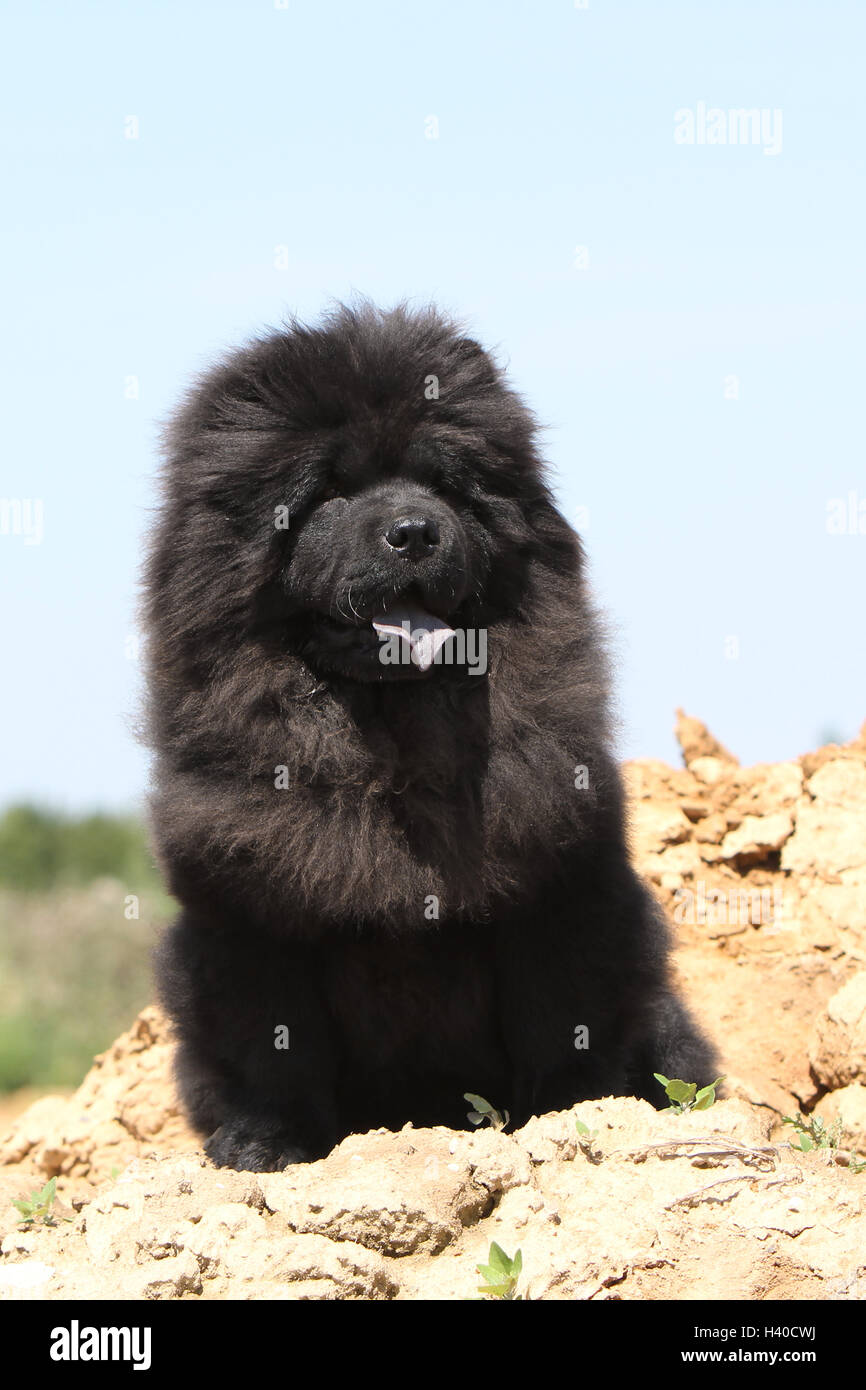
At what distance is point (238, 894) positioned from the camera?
4188mm

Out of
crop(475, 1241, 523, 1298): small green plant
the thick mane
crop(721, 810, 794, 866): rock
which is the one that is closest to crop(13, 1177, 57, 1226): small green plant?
the thick mane

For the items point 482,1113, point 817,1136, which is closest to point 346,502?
point 482,1113

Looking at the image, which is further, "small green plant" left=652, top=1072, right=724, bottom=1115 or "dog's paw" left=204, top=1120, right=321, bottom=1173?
"dog's paw" left=204, top=1120, right=321, bottom=1173

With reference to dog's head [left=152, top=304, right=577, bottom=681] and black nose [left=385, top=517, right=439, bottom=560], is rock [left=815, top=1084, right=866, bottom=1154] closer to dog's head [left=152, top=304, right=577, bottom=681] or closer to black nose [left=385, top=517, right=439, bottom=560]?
dog's head [left=152, top=304, right=577, bottom=681]

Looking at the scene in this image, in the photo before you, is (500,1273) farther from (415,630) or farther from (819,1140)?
(415,630)

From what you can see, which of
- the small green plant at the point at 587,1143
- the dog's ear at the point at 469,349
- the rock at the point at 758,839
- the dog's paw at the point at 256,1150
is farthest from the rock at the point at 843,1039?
the dog's ear at the point at 469,349

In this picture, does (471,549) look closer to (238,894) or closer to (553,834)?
(553,834)

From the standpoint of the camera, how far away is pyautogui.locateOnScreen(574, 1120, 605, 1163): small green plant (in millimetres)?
3475

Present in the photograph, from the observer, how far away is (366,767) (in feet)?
14.0

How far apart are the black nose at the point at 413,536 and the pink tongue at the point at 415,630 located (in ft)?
0.71

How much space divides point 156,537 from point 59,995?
36.8 feet

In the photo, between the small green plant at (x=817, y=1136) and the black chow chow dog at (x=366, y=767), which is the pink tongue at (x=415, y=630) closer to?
the black chow chow dog at (x=366, y=767)
